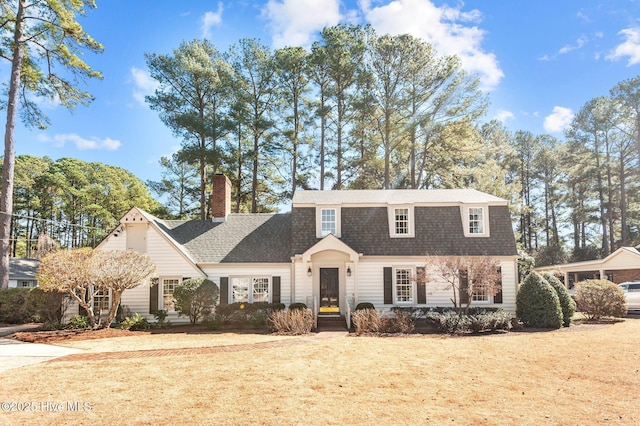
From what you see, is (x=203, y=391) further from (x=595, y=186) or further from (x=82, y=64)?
(x=595, y=186)


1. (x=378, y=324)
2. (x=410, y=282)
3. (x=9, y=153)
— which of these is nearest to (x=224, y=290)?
(x=378, y=324)

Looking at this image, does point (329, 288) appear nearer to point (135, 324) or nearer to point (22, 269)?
point (135, 324)

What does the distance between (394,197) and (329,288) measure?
5.78m

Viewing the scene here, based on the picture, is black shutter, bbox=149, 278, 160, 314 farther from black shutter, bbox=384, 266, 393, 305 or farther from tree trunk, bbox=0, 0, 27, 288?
black shutter, bbox=384, 266, 393, 305

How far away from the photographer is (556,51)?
52.8 feet

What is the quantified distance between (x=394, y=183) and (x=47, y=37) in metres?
24.8

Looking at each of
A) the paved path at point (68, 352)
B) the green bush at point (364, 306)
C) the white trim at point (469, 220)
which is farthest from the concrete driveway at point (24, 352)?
the white trim at point (469, 220)

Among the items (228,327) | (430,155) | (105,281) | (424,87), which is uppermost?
(424,87)

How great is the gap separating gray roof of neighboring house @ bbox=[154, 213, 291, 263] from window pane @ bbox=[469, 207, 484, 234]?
28.8ft

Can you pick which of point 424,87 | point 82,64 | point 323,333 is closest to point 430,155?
point 424,87

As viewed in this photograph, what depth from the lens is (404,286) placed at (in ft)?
58.5

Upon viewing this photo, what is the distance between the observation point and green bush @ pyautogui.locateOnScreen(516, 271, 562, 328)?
1505 centimetres

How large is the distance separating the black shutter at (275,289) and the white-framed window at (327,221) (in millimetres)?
2873

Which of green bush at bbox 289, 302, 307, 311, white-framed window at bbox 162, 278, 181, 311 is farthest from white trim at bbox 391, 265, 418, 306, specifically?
white-framed window at bbox 162, 278, 181, 311
